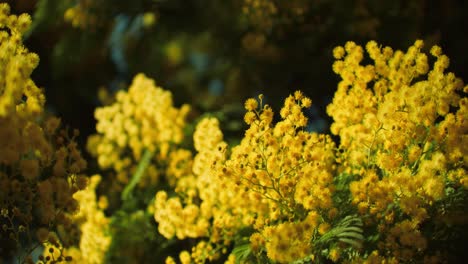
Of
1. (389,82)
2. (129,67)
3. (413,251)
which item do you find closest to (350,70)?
(389,82)

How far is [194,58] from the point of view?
488 centimetres

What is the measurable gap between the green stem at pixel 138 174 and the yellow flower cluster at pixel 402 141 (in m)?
1.15

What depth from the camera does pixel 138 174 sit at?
2801 millimetres

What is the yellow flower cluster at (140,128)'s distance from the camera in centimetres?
284

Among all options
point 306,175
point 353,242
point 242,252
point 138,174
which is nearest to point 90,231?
point 138,174

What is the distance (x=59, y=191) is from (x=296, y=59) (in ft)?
6.96

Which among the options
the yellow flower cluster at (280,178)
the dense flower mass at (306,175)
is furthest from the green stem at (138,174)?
the yellow flower cluster at (280,178)

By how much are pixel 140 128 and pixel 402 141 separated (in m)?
1.63

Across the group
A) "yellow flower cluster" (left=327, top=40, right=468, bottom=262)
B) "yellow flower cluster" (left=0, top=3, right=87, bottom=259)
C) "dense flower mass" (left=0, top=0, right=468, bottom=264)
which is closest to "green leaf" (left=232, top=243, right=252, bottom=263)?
"dense flower mass" (left=0, top=0, right=468, bottom=264)

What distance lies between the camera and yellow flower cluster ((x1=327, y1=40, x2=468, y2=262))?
1768mm

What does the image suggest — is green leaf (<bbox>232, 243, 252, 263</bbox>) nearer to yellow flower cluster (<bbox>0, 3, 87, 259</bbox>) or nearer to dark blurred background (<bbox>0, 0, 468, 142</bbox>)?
yellow flower cluster (<bbox>0, 3, 87, 259</bbox>)

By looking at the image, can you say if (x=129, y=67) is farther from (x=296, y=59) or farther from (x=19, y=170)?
(x=19, y=170)

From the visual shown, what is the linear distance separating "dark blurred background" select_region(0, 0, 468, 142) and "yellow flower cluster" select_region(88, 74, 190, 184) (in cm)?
32

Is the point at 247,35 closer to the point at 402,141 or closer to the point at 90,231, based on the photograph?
the point at 90,231
